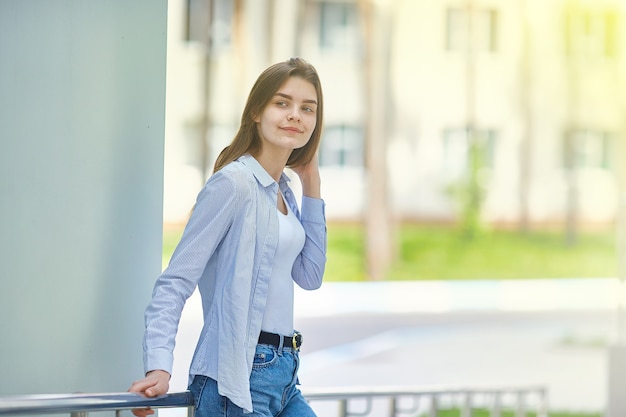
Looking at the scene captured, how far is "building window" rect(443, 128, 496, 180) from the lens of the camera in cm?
1315

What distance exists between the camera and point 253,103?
169cm

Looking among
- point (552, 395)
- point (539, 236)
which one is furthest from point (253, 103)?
point (539, 236)

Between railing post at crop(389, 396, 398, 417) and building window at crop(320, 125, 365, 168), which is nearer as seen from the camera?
railing post at crop(389, 396, 398, 417)

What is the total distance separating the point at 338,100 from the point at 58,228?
1089cm

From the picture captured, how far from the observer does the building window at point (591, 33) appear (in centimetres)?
1394

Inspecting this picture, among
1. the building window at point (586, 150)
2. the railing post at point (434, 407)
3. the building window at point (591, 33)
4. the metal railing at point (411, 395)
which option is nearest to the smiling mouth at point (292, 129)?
the metal railing at point (411, 395)

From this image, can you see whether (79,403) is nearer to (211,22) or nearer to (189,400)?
(189,400)

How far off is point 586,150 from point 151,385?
1349cm

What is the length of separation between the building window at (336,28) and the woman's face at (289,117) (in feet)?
36.1

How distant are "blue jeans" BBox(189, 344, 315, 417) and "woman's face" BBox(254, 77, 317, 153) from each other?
1.16 feet

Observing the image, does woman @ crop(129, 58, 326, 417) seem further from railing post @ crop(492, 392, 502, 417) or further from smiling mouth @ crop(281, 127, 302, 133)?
railing post @ crop(492, 392, 502, 417)

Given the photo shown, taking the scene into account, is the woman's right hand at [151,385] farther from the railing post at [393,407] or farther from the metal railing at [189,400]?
the railing post at [393,407]

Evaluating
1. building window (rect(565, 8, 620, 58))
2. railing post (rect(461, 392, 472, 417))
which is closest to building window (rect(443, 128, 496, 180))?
building window (rect(565, 8, 620, 58))

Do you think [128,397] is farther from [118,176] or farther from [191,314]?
[191,314]
